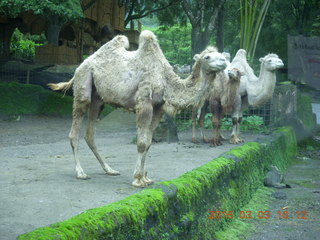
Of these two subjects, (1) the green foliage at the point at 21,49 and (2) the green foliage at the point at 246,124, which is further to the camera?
(1) the green foliage at the point at 21,49

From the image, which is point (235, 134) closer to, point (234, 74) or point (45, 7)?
point (234, 74)

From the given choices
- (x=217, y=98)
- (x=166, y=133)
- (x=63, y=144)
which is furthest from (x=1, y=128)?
(x=217, y=98)

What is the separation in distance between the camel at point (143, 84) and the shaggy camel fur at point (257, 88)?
5.63 m

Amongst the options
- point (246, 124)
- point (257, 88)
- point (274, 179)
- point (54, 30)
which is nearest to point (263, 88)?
point (257, 88)

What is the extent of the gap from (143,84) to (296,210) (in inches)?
157

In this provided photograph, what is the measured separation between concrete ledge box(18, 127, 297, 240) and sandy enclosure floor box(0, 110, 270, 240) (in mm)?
561

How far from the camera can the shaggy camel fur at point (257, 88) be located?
12328mm

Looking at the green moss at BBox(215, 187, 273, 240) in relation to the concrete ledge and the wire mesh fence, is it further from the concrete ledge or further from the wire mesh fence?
the wire mesh fence

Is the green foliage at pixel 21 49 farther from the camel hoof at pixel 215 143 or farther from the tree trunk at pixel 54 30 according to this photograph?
the camel hoof at pixel 215 143

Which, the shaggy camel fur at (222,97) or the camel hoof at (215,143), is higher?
the shaggy camel fur at (222,97)

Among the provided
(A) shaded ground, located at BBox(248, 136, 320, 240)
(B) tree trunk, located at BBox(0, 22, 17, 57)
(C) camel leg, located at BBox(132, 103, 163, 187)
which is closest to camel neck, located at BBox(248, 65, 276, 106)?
(A) shaded ground, located at BBox(248, 136, 320, 240)

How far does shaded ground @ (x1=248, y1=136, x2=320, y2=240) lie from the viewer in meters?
7.28

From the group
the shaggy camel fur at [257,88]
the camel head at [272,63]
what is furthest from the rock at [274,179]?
the camel head at [272,63]

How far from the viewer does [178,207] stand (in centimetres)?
531
